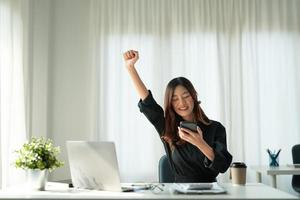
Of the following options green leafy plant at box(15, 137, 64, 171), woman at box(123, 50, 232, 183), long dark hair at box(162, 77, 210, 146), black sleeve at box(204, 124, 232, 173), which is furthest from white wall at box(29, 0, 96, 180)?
black sleeve at box(204, 124, 232, 173)

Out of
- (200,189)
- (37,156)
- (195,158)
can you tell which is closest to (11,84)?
(37,156)

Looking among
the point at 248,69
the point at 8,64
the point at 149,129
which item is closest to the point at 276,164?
the point at 248,69

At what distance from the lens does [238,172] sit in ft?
6.23

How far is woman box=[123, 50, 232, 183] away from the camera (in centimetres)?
219

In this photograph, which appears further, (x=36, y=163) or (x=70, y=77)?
(x=70, y=77)

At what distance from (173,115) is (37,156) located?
0.94 meters

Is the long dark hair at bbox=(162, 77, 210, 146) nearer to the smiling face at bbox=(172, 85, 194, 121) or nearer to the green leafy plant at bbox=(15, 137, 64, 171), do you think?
the smiling face at bbox=(172, 85, 194, 121)

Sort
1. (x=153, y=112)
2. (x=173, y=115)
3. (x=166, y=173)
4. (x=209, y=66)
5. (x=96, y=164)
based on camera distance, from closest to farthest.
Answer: (x=96, y=164) → (x=173, y=115) → (x=153, y=112) → (x=166, y=173) → (x=209, y=66)

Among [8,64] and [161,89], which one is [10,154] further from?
[161,89]

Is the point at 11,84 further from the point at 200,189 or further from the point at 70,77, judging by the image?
the point at 200,189

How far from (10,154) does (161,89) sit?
1815mm

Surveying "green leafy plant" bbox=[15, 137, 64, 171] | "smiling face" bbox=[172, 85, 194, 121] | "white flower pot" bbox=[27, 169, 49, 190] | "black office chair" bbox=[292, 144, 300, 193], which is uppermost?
"smiling face" bbox=[172, 85, 194, 121]

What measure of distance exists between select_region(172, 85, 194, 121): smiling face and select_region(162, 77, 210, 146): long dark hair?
2cm

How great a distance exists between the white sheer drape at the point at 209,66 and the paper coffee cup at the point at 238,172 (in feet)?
6.97
